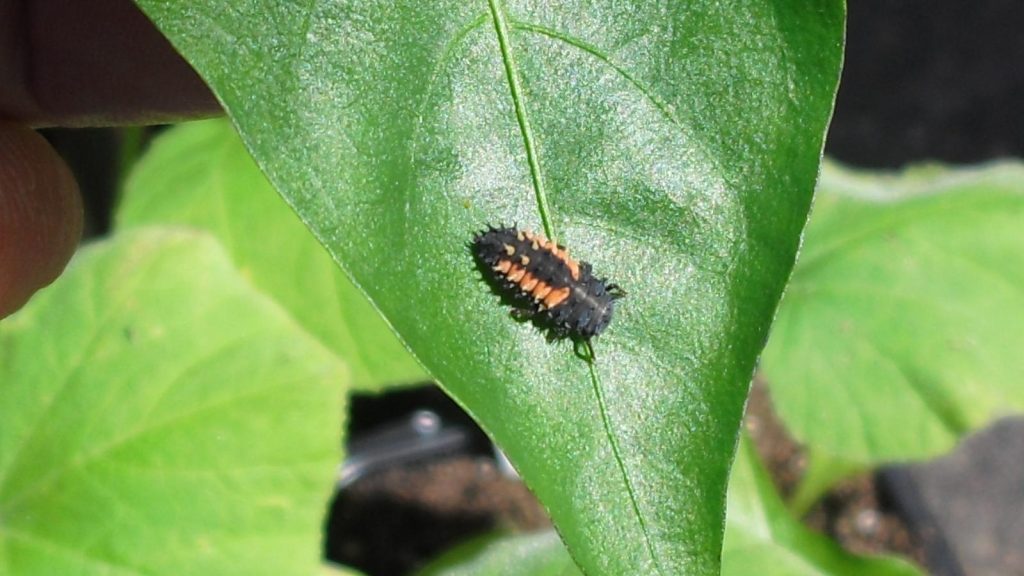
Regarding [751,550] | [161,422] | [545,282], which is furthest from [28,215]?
[751,550]

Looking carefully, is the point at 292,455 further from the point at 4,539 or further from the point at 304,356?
the point at 4,539

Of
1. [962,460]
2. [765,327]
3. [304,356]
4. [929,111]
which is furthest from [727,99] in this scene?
[929,111]

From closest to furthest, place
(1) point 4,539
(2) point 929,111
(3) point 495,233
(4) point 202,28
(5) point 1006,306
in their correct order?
(4) point 202,28, (3) point 495,233, (1) point 4,539, (5) point 1006,306, (2) point 929,111

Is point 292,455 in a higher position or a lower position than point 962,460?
higher

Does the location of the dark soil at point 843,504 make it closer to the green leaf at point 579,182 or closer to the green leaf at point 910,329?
the green leaf at point 910,329

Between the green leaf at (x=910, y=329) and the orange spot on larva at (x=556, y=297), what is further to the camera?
the green leaf at (x=910, y=329)

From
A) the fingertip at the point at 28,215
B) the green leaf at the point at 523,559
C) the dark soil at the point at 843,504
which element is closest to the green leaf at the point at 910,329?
the dark soil at the point at 843,504

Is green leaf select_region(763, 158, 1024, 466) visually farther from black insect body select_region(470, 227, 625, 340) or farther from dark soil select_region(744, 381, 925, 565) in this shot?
black insect body select_region(470, 227, 625, 340)
